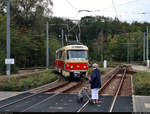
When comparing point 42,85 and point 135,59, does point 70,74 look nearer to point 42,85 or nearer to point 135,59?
point 42,85

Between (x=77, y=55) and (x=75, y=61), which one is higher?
(x=77, y=55)

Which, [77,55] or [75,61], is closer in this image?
[75,61]

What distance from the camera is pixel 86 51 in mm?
24266

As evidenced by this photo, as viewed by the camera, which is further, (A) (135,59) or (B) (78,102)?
(A) (135,59)

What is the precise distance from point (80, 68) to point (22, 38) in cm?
2376

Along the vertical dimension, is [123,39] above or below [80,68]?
above

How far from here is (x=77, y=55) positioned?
24.1 metres

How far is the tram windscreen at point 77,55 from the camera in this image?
78.6 ft

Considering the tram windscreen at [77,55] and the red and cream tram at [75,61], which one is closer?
the red and cream tram at [75,61]

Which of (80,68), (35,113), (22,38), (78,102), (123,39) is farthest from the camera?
(123,39)

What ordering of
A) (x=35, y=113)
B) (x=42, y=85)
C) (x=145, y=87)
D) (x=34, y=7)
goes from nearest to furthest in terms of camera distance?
(x=35, y=113) < (x=145, y=87) < (x=42, y=85) < (x=34, y=7)

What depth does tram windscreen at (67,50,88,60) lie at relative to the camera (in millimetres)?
23953

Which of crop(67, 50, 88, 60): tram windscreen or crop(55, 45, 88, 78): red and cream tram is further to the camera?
crop(67, 50, 88, 60): tram windscreen

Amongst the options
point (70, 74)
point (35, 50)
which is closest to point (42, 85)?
point (70, 74)
